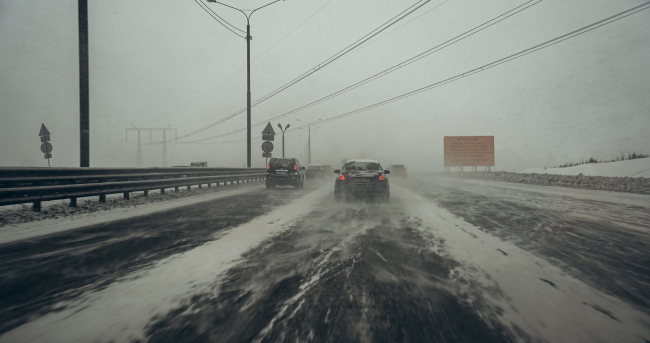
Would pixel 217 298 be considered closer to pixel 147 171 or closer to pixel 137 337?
pixel 137 337

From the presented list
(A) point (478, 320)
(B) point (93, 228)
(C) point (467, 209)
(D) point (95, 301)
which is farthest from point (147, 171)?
(A) point (478, 320)

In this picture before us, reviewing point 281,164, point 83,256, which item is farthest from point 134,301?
point 281,164

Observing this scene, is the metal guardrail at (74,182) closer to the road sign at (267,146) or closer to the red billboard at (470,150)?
the road sign at (267,146)

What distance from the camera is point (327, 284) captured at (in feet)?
10.3

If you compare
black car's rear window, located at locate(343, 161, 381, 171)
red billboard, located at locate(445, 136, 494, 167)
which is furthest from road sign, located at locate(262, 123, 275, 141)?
red billboard, located at locate(445, 136, 494, 167)

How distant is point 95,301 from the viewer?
108 inches

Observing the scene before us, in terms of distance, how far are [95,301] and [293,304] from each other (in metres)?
1.68

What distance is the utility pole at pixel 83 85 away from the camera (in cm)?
1027

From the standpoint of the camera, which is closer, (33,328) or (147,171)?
(33,328)

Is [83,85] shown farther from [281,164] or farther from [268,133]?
[268,133]

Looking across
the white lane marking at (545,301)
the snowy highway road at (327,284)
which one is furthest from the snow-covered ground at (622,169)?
the white lane marking at (545,301)

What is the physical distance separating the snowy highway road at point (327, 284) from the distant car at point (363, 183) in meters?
4.53

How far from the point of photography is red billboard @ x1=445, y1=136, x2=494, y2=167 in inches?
1634

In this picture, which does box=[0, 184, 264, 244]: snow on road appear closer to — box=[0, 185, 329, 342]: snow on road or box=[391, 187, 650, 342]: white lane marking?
box=[0, 185, 329, 342]: snow on road
